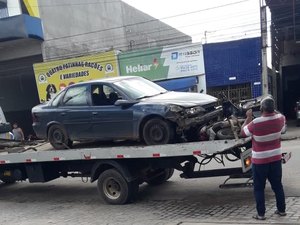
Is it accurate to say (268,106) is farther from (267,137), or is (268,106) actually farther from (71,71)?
(71,71)

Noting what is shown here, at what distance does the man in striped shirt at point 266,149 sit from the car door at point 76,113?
3.45m

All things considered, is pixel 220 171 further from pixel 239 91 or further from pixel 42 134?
pixel 239 91

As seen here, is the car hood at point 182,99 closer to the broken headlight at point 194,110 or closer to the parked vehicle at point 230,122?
the broken headlight at point 194,110

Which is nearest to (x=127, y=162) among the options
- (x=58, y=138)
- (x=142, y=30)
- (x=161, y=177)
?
(x=161, y=177)

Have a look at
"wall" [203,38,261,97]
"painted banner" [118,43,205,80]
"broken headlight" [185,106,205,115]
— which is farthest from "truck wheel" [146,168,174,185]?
"painted banner" [118,43,205,80]

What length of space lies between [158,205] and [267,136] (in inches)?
102

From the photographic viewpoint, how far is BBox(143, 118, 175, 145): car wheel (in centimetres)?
686

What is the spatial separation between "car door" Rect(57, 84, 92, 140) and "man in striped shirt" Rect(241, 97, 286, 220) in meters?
3.45

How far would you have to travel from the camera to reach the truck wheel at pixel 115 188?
24.1 feet

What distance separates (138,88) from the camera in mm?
7898

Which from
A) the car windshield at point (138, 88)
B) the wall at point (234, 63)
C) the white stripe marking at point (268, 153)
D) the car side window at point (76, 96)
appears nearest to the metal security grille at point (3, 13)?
the wall at point (234, 63)

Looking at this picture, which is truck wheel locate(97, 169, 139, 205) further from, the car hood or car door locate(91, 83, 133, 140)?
the car hood

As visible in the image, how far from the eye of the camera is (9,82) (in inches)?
1059

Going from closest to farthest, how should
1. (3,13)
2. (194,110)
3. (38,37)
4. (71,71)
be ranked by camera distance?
(194,110), (38,37), (71,71), (3,13)
